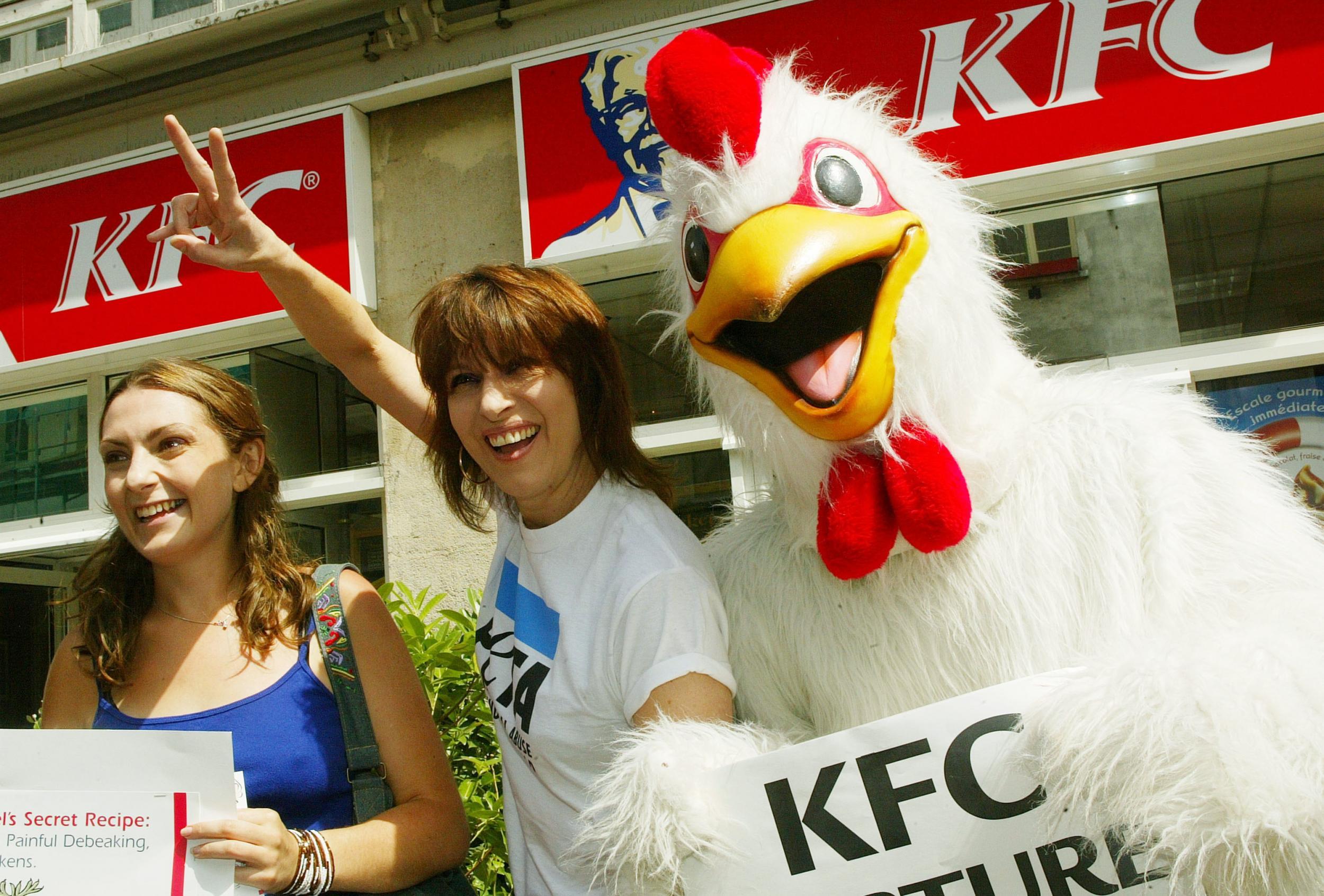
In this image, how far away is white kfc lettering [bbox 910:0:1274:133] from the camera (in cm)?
349

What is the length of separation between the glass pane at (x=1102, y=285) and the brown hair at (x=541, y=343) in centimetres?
273

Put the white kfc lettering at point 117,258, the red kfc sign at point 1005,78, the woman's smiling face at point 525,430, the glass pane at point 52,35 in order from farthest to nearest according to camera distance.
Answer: the glass pane at point 52,35 → the white kfc lettering at point 117,258 → the red kfc sign at point 1005,78 → the woman's smiling face at point 525,430

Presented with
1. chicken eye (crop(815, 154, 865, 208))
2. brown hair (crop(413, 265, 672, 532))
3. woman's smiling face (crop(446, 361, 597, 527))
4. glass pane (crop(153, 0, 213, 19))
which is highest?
glass pane (crop(153, 0, 213, 19))

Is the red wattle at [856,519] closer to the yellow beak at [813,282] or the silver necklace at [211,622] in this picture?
the yellow beak at [813,282]

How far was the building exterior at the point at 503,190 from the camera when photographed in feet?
11.8

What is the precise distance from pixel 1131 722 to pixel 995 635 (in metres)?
0.26

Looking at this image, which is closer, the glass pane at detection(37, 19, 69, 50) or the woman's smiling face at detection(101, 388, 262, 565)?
the woman's smiling face at detection(101, 388, 262, 565)

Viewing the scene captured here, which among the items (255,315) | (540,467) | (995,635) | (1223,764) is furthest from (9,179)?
(1223,764)

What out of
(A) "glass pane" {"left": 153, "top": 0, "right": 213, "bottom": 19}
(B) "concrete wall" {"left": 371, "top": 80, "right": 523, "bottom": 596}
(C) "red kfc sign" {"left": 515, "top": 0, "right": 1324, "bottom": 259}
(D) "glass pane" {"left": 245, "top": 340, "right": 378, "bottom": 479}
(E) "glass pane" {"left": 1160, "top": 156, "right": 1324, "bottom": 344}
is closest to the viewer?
(C) "red kfc sign" {"left": 515, "top": 0, "right": 1324, "bottom": 259}

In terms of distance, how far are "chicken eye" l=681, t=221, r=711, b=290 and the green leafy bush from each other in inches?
67.8

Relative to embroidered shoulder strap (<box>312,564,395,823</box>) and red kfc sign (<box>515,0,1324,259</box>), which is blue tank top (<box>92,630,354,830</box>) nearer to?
embroidered shoulder strap (<box>312,564,395,823</box>)

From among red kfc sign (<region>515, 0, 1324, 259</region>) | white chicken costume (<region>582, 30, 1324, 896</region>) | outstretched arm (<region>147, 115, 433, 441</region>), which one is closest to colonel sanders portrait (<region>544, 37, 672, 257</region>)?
red kfc sign (<region>515, 0, 1324, 259</region>)

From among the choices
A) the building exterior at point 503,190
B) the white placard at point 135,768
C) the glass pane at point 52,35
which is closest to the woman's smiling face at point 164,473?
the white placard at point 135,768

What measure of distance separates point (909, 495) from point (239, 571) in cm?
127
